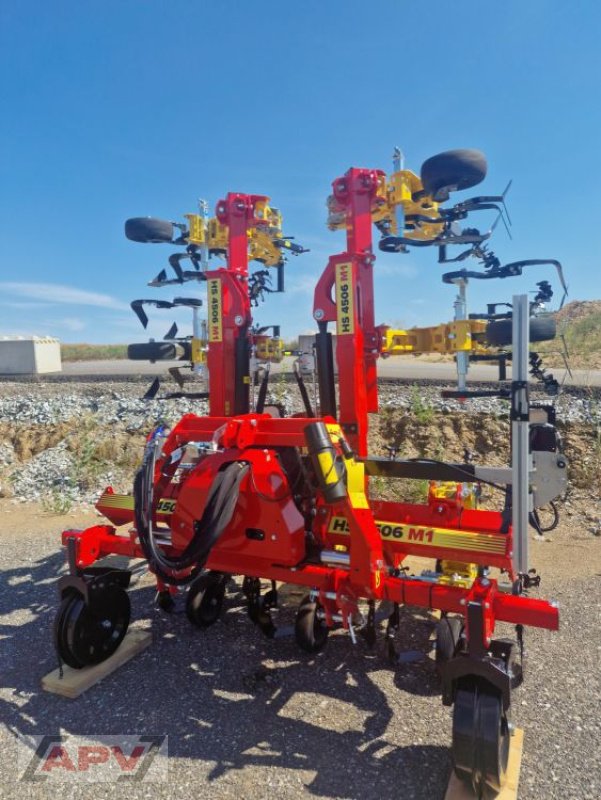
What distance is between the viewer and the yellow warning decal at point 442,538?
369 cm

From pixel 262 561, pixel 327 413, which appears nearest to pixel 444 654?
pixel 262 561

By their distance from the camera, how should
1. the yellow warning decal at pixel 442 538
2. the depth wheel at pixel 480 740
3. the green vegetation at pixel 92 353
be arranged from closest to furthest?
the depth wheel at pixel 480 740, the yellow warning decal at pixel 442 538, the green vegetation at pixel 92 353

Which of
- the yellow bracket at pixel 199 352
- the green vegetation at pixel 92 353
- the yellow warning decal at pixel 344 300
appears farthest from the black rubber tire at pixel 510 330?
the green vegetation at pixel 92 353

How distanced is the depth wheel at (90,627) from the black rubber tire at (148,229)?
4.00 meters

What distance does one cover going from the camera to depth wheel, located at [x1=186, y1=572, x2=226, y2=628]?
4.51 metres

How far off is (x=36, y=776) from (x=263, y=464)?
2.15m

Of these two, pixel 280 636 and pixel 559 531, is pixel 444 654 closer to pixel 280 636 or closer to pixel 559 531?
pixel 280 636

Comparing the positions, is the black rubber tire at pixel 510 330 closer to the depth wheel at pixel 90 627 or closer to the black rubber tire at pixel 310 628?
the black rubber tire at pixel 310 628

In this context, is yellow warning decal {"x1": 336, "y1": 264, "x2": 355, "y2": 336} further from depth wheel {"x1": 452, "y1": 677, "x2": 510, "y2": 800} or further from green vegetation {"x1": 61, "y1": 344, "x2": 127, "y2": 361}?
green vegetation {"x1": 61, "y1": 344, "x2": 127, "y2": 361}

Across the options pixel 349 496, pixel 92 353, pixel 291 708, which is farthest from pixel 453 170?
pixel 92 353

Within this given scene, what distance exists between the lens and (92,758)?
312 centimetres

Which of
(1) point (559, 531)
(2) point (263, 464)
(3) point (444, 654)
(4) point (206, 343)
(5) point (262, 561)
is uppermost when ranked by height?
(4) point (206, 343)

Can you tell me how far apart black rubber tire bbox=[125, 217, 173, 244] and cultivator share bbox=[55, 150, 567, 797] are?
94cm

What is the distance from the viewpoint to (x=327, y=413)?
16.6 ft
